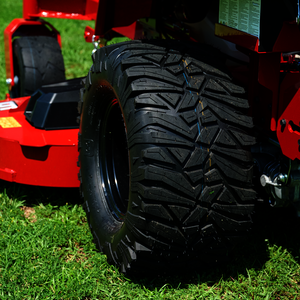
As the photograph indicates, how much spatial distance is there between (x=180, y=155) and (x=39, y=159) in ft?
3.77

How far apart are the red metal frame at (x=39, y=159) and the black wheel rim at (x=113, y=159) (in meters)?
0.25

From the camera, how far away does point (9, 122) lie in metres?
2.74

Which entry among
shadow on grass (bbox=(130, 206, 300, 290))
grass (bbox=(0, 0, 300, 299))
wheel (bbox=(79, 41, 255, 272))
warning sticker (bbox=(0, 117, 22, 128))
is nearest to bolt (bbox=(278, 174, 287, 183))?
wheel (bbox=(79, 41, 255, 272))

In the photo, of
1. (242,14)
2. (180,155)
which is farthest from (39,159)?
(242,14)

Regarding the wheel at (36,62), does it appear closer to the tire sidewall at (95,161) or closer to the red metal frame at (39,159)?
the red metal frame at (39,159)

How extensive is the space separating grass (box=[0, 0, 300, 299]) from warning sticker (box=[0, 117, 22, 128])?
16.4 inches

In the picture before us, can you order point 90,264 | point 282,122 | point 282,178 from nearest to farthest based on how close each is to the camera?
1. point 282,122
2. point 282,178
3. point 90,264

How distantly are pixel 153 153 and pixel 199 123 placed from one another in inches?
8.7

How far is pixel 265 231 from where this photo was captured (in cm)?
→ 242

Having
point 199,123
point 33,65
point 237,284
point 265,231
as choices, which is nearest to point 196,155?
point 199,123

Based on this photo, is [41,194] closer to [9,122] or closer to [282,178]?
[9,122]

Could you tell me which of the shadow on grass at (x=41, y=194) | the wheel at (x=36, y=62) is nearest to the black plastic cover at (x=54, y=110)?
the shadow on grass at (x=41, y=194)

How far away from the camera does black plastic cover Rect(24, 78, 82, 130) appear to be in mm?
2723

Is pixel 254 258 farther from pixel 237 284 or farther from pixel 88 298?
pixel 88 298
